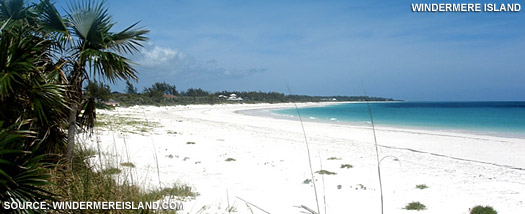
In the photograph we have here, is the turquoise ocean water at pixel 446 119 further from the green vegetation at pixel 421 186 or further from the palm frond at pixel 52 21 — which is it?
the palm frond at pixel 52 21

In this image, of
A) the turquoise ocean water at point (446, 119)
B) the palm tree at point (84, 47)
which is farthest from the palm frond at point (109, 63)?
the turquoise ocean water at point (446, 119)

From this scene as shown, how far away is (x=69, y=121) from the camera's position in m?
5.09

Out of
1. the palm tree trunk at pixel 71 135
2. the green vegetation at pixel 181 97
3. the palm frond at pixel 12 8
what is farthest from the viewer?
the green vegetation at pixel 181 97

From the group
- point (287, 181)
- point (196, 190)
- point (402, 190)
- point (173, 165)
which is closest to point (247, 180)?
point (287, 181)

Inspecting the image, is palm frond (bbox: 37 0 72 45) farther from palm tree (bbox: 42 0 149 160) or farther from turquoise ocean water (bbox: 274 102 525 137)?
turquoise ocean water (bbox: 274 102 525 137)

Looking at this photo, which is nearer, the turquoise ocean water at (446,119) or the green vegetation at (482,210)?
the green vegetation at (482,210)

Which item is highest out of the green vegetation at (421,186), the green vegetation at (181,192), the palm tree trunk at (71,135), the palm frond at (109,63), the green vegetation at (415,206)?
the palm frond at (109,63)

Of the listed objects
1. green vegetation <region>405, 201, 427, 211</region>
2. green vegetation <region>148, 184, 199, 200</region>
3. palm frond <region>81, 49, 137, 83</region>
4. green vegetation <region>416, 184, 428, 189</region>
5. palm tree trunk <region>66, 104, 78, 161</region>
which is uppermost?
palm frond <region>81, 49, 137, 83</region>

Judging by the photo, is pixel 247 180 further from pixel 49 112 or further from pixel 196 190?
pixel 49 112

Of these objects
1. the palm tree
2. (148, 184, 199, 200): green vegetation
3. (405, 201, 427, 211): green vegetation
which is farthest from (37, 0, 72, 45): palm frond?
(405, 201, 427, 211): green vegetation

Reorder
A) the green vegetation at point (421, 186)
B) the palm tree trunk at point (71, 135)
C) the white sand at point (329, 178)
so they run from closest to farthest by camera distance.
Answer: the palm tree trunk at point (71, 135), the white sand at point (329, 178), the green vegetation at point (421, 186)

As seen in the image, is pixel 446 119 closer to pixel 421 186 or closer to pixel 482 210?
pixel 421 186

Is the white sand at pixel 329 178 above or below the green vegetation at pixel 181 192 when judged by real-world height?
below

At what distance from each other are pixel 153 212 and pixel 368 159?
7.74 metres
